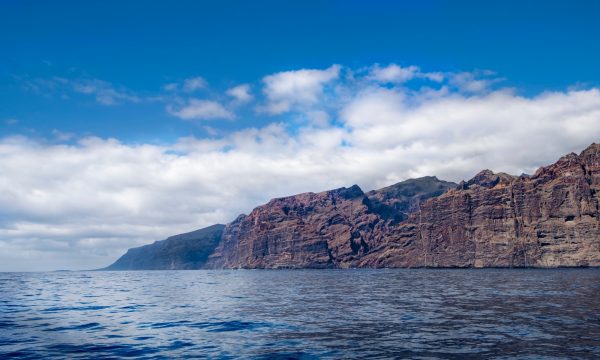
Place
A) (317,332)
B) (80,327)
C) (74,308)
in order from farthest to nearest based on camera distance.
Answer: (74,308)
(80,327)
(317,332)

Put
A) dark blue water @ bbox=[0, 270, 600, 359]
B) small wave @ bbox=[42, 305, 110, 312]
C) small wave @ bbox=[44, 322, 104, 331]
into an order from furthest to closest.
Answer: small wave @ bbox=[42, 305, 110, 312], small wave @ bbox=[44, 322, 104, 331], dark blue water @ bbox=[0, 270, 600, 359]

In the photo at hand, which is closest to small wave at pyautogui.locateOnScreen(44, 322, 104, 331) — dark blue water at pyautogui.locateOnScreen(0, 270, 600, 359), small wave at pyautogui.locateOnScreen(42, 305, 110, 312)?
dark blue water at pyautogui.locateOnScreen(0, 270, 600, 359)

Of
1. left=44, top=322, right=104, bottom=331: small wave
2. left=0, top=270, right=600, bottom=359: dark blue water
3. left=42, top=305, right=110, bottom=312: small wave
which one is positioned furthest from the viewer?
left=42, top=305, right=110, bottom=312: small wave

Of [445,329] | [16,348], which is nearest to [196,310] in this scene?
[16,348]

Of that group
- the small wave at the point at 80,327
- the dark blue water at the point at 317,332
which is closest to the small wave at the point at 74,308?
the dark blue water at the point at 317,332

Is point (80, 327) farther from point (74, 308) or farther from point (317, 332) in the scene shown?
point (317, 332)

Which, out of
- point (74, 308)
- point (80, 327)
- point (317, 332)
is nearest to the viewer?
point (317, 332)

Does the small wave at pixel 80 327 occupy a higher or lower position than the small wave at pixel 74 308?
higher

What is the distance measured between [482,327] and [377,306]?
16.2m

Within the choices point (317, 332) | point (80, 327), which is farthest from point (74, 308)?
point (317, 332)

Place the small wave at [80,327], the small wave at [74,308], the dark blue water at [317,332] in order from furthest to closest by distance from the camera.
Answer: the small wave at [74,308] < the small wave at [80,327] < the dark blue water at [317,332]

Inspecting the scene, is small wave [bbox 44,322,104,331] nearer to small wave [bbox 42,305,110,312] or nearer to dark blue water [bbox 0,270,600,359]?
dark blue water [bbox 0,270,600,359]

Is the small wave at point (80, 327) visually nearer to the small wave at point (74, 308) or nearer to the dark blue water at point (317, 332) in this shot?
the dark blue water at point (317, 332)

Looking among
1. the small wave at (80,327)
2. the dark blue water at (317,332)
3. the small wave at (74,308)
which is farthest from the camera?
the small wave at (74,308)
